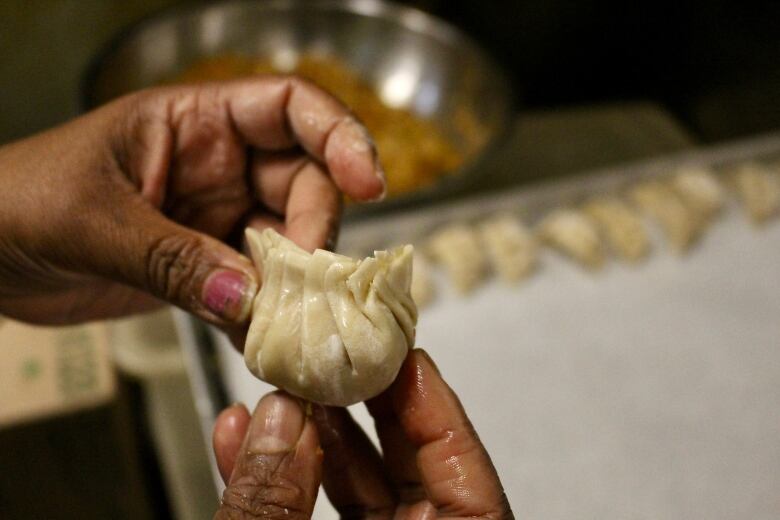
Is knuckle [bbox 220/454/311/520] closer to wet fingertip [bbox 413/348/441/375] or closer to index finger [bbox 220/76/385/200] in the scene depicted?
wet fingertip [bbox 413/348/441/375]

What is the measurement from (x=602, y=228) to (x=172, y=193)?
114cm

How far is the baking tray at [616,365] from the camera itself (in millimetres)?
1162

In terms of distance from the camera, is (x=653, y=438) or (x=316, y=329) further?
(x=653, y=438)

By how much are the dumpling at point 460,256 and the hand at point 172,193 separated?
0.58 m

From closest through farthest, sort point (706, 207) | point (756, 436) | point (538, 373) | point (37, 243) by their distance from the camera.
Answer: point (37, 243) → point (756, 436) → point (538, 373) → point (706, 207)

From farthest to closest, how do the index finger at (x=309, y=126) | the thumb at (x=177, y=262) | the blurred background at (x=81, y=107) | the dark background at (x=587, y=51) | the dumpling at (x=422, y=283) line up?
the dark background at (x=587, y=51), the dumpling at (x=422, y=283), the blurred background at (x=81, y=107), the index finger at (x=309, y=126), the thumb at (x=177, y=262)

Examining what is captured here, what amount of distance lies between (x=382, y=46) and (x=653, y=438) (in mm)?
1382

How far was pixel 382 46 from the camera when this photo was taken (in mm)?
2152

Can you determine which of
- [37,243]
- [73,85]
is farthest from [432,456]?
[73,85]

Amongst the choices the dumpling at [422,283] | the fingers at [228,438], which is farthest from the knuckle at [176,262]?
the dumpling at [422,283]

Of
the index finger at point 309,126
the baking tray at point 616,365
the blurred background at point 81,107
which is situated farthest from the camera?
the blurred background at point 81,107

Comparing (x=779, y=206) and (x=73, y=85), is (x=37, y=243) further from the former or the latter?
(x=779, y=206)

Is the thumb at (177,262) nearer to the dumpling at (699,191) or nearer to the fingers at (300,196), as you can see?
the fingers at (300,196)

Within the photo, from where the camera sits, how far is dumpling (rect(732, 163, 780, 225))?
1932mm
